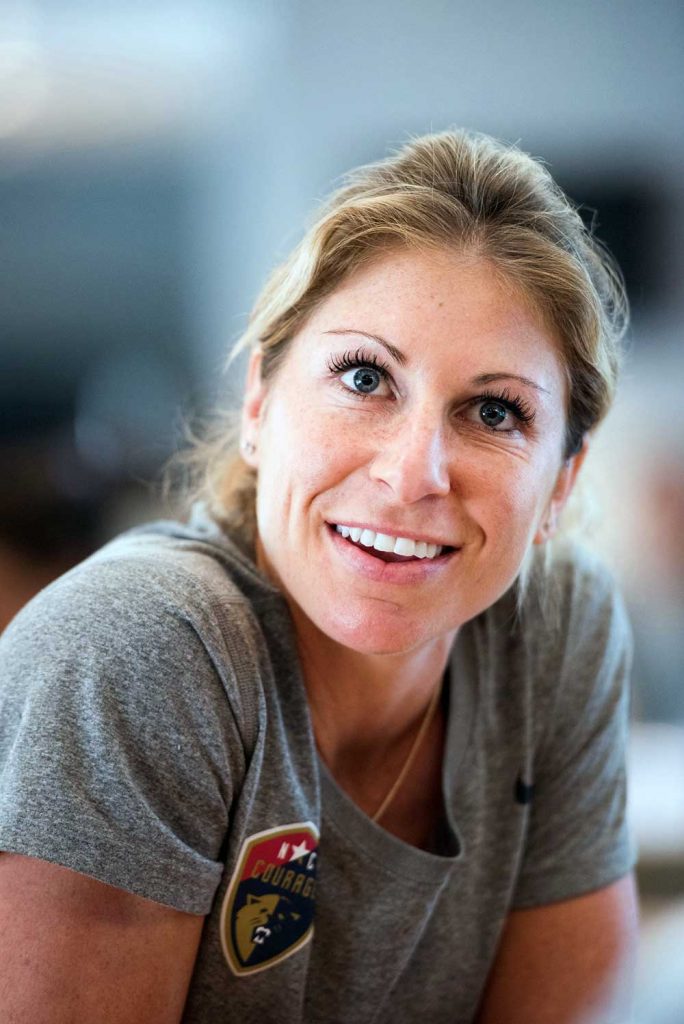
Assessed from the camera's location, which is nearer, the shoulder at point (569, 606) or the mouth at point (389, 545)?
the mouth at point (389, 545)

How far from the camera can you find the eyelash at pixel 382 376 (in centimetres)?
108

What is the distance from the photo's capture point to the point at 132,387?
3996 millimetres

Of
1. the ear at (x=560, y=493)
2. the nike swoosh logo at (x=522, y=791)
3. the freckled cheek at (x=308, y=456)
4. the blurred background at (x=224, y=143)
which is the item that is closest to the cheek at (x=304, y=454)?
the freckled cheek at (x=308, y=456)

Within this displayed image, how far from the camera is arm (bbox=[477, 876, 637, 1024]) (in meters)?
1.40

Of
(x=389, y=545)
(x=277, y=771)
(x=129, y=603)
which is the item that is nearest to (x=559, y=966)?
(x=277, y=771)

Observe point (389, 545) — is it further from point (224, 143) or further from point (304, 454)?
point (224, 143)

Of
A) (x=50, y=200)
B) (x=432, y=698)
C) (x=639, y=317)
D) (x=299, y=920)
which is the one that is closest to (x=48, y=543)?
(x=432, y=698)

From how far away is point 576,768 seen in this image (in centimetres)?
144

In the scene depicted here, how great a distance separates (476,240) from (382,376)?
170mm

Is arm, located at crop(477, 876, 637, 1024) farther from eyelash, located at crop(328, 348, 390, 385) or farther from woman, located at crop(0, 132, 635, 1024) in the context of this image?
eyelash, located at crop(328, 348, 390, 385)

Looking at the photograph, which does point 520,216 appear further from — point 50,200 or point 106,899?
point 50,200

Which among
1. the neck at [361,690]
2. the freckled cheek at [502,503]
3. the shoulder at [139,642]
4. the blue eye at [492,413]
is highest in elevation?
the blue eye at [492,413]

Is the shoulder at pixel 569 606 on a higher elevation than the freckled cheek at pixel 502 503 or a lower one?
lower

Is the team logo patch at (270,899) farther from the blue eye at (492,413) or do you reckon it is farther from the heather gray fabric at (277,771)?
the blue eye at (492,413)
